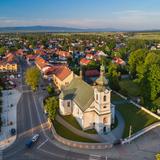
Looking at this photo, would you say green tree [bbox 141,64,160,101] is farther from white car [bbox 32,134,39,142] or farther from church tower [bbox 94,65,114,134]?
white car [bbox 32,134,39,142]

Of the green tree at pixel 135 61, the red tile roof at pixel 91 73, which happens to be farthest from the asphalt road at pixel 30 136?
the green tree at pixel 135 61

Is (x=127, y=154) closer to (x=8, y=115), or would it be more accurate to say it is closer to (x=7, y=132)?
(x=7, y=132)

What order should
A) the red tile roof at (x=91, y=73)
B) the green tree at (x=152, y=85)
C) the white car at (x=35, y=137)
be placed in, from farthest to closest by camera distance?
1. the red tile roof at (x=91, y=73)
2. the green tree at (x=152, y=85)
3. the white car at (x=35, y=137)

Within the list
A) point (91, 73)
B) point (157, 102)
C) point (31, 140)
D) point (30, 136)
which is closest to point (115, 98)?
point (157, 102)

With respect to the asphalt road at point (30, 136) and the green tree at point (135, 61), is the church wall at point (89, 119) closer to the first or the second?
the asphalt road at point (30, 136)

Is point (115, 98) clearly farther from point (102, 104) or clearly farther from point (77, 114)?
point (102, 104)

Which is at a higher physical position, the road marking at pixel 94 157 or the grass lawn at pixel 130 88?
the grass lawn at pixel 130 88
